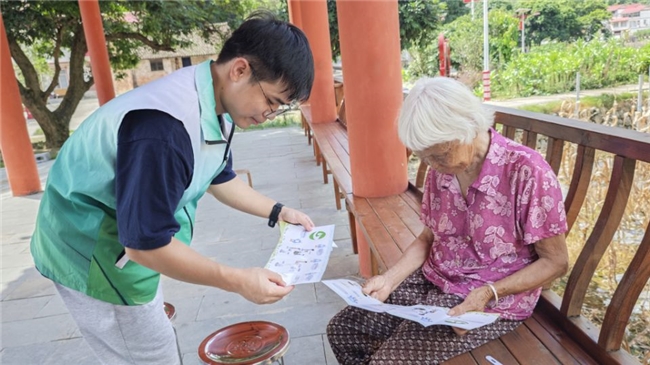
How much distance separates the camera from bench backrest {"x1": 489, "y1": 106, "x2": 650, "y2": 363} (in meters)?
1.43

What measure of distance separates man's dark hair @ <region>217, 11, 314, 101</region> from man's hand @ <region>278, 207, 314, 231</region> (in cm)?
63

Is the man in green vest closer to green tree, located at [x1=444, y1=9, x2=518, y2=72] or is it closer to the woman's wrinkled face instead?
the woman's wrinkled face

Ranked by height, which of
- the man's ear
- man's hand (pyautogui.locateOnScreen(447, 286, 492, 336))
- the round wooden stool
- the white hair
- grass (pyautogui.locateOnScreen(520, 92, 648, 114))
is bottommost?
grass (pyautogui.locateOnScreen(520, 92, 648, 114))

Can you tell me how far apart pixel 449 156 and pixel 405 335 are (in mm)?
638

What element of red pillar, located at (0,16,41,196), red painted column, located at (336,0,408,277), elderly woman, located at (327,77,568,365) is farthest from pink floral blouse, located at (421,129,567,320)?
red pillar, located at (0,16,41,196)

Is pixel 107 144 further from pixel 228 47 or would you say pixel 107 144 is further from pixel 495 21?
pixel 495 21

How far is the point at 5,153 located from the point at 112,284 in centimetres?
723

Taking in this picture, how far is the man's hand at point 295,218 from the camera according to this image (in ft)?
6.06

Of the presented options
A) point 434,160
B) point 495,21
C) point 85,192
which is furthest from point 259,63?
point 495,21

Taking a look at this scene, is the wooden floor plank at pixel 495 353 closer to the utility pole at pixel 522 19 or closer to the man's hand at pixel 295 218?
the man's hand at pixel 295 218

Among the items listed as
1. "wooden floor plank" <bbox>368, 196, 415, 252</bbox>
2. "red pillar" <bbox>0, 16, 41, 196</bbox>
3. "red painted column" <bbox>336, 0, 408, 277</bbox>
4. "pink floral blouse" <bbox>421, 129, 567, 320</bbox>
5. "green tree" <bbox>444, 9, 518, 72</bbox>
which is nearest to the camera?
"pink floral blouse" <bbox>421, 129, 567, 320</bbox>

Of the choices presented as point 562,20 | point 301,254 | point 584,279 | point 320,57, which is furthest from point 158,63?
point 584,279

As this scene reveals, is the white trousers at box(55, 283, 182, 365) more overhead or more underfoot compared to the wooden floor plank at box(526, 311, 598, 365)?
more overhead

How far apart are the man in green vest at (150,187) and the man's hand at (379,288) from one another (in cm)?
60
